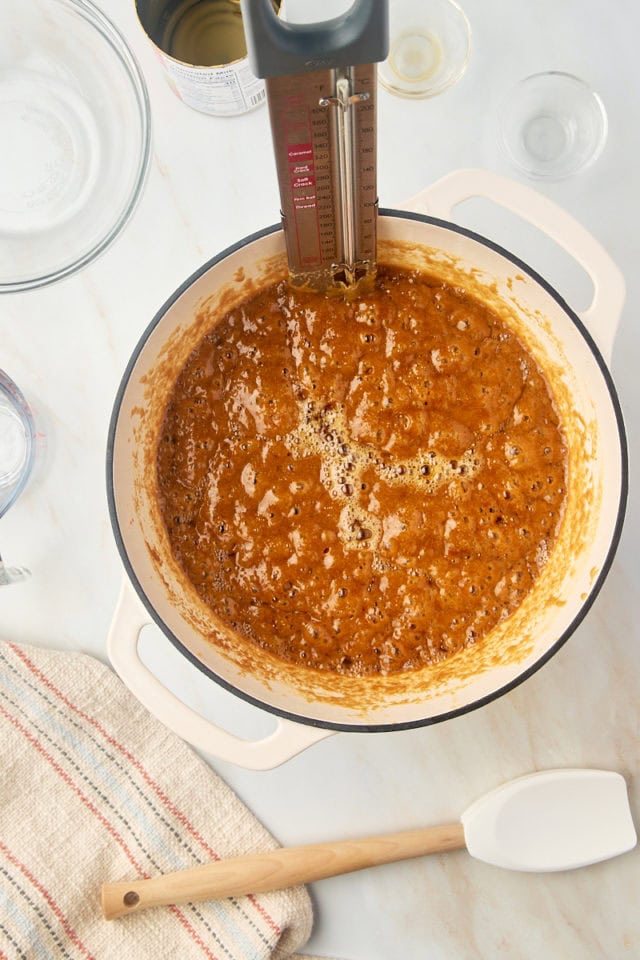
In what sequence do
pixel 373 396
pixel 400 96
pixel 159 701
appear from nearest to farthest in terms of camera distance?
pixel 159 701 → pixel 373 396 → pixel 400 96

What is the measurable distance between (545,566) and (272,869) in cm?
61

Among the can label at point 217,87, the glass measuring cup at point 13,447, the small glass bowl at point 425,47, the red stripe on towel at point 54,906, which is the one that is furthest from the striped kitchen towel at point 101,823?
the small glass bowl at point 425,47

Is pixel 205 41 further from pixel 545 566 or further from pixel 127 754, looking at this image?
pixel 127 754

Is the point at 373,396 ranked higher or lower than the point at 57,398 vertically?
lower

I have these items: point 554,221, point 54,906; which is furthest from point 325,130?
point 54,906

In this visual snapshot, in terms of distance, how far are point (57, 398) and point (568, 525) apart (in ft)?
2.58

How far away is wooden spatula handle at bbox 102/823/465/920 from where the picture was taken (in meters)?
1.34

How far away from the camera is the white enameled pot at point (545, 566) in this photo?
3.70 feet

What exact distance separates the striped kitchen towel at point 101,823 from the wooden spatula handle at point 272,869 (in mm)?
30

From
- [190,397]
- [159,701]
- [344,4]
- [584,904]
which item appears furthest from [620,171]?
[584,904]

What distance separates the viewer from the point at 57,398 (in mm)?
1375

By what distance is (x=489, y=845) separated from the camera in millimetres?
1358

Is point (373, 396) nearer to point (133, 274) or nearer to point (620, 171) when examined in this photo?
point (133, 274)

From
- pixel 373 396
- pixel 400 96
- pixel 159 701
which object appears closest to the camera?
pixel 159 701
